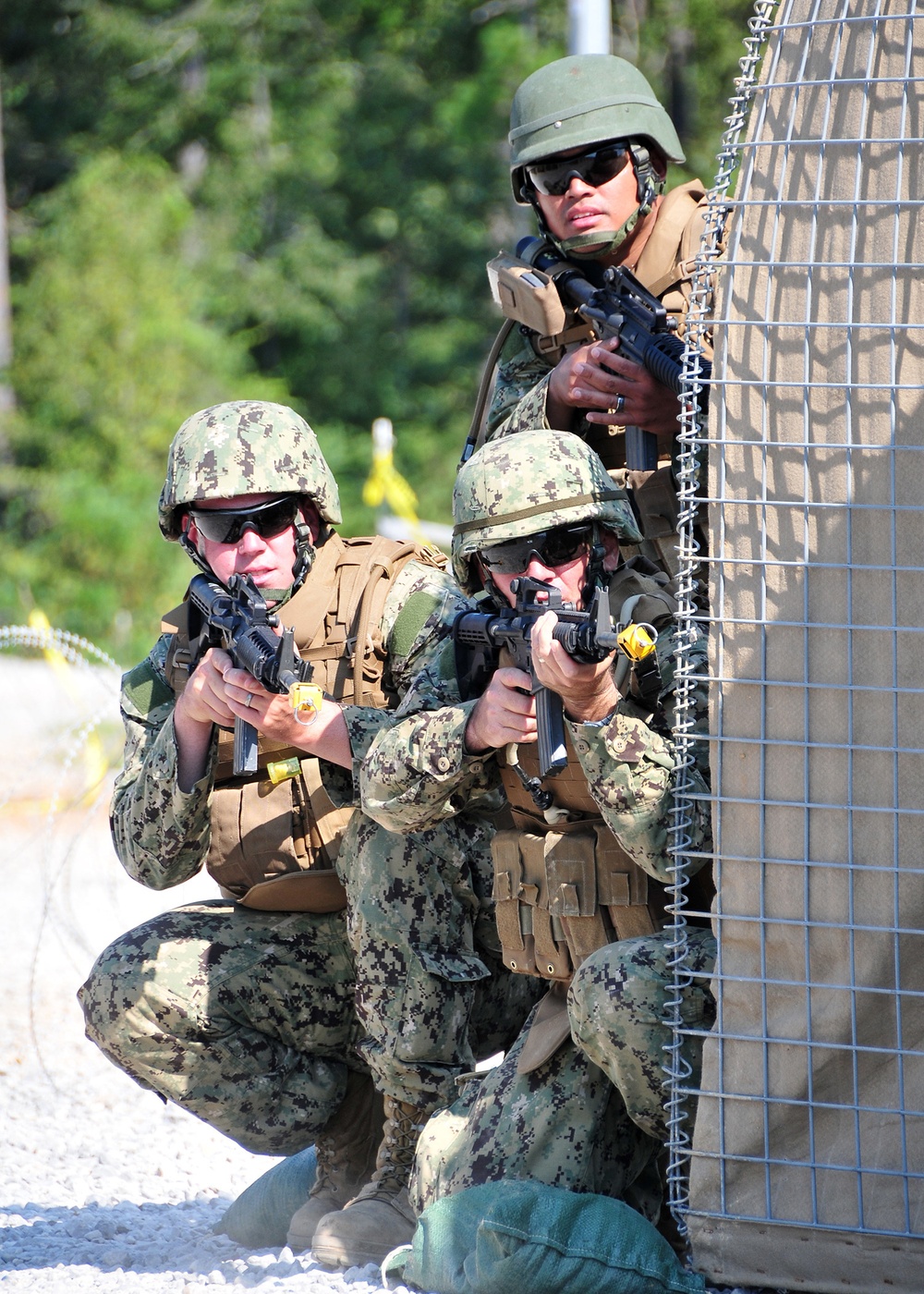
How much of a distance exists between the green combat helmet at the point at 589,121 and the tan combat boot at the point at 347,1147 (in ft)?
7.27

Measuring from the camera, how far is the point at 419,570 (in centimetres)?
422

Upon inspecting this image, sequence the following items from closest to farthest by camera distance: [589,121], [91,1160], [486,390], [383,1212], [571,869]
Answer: [571,869]
[383,1212]
[589,121]
[486,390]
[91,1160]

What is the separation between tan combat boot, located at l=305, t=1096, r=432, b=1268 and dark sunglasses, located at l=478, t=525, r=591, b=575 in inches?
51.1

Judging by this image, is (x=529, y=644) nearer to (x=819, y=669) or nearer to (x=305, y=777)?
(x=819, y=669)

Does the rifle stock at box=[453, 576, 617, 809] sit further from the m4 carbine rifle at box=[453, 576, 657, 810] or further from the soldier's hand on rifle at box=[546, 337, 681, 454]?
the soldier's hand on rifle at box=[546, 337, 681, 454]

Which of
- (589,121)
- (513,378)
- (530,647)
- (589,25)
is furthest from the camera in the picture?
(589,25)

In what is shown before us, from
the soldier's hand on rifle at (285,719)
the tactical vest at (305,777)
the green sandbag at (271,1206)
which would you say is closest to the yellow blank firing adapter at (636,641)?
the soldier's hand on rifle at (285,719)

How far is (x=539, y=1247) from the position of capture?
305 centimetres

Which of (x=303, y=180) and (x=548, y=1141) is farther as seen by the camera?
(x=303, y=180)

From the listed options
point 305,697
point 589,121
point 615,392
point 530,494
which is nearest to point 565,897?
point 305,697

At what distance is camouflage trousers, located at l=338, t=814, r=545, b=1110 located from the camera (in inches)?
151

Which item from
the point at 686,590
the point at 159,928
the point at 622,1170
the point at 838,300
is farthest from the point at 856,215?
the point at 159,928

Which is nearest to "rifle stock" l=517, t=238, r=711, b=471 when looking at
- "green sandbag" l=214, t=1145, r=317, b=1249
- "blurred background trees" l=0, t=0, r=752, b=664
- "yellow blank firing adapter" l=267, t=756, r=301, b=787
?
"yellow blank firing adapter" l=267, t=756, r=301, b=787

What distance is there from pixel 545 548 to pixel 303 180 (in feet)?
80.6
